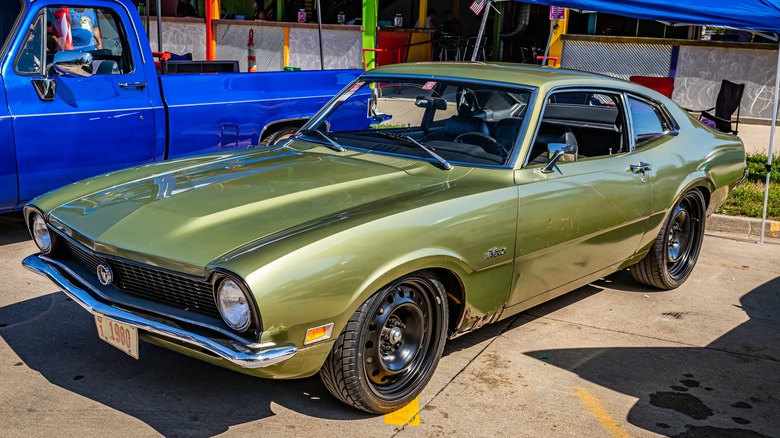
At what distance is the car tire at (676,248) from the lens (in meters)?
5.83

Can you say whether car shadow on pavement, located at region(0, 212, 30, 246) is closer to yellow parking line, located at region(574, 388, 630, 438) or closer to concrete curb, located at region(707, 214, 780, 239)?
yellow parking line, located at region(574, 388, 630, 438)

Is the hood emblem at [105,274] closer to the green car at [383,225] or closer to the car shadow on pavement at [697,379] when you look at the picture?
the green car at [383,225]

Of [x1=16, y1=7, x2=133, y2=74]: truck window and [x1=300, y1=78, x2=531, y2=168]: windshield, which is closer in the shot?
[x1=300, y1=78, x2=531, y2=168]: windshield

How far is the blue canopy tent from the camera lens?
7.58 m

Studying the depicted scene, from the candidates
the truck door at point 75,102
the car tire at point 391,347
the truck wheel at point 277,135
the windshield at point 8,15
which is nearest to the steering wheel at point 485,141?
the car tire at point 391,347

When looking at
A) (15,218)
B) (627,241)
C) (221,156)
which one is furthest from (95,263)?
(15,218)

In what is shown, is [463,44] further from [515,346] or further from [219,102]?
[515,346]

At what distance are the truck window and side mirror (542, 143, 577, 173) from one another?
12.3 ft

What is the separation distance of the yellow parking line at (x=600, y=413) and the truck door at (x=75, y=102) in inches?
161

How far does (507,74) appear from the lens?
199 inches

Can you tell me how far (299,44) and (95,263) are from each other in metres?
14.1

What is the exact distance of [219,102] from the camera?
7109mm

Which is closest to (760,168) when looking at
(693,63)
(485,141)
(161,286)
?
(693,63)

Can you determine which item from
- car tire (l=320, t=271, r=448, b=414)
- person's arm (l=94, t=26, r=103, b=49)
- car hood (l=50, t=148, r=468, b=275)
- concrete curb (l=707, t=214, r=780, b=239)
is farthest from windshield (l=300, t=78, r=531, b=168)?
concrete curb (l=707, t=214, r=780, b=239)
